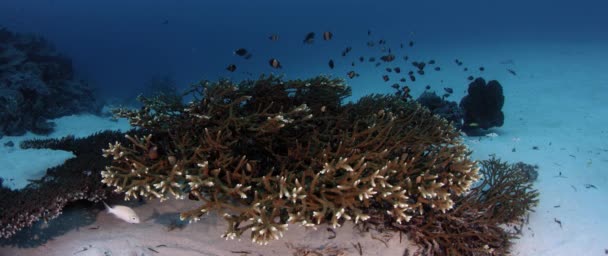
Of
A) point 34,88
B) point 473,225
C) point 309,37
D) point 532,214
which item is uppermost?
point 309,37

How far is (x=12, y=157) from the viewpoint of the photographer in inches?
295

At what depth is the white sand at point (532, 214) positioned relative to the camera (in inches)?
160

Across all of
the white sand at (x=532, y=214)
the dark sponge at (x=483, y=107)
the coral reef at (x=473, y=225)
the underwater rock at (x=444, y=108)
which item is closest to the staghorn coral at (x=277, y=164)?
the coral reef at (x=473, y=225)

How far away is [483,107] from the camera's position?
12.4 m

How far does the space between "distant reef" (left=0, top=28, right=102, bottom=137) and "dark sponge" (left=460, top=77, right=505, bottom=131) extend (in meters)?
15.0

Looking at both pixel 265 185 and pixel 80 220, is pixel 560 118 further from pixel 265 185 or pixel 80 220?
pixel 80 220

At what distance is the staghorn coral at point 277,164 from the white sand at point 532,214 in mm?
350

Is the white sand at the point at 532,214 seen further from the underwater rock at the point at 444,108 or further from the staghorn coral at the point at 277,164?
the underwater rock at the point at 444,108

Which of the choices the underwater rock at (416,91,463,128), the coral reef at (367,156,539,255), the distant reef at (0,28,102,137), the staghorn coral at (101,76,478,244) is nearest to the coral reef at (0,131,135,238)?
the staghorn coral at (101,76,478,244)

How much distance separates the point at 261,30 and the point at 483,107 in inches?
3503

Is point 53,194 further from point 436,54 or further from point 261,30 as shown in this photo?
point 261,30

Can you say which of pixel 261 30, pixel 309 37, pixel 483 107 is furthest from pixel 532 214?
pixel 261 30

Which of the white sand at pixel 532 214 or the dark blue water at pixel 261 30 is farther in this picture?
the dark blue water at pixel 261 30

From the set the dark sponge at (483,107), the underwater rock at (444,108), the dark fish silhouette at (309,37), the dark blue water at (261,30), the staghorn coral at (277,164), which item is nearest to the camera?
the staghorn coral at (277,164)
